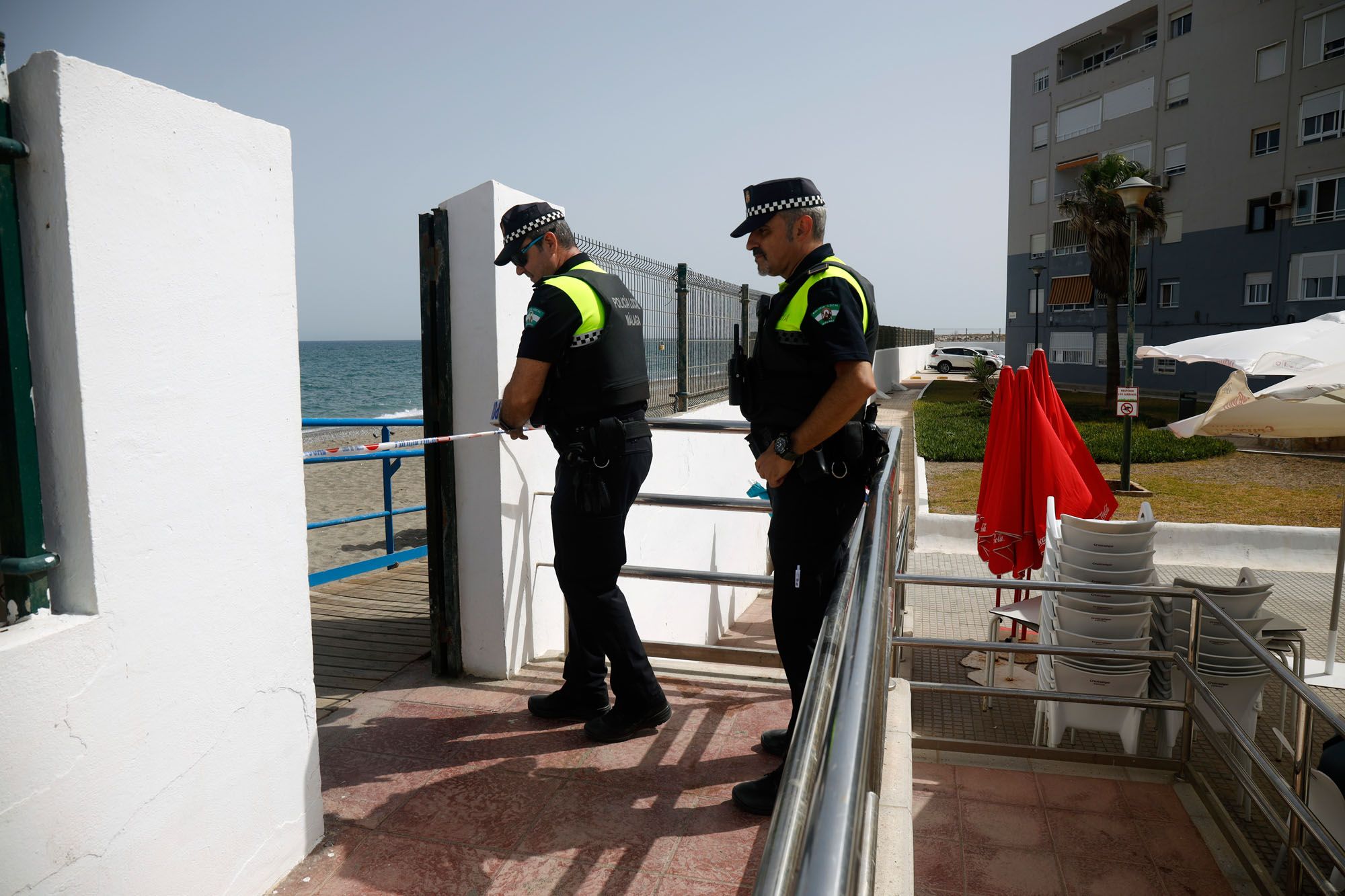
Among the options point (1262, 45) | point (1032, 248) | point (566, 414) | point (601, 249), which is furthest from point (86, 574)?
point (1032, 248)

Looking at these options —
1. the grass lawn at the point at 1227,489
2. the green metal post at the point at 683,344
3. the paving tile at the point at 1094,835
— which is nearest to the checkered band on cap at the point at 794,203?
the paving tile at the point at 1094,835

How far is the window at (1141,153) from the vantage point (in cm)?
3206

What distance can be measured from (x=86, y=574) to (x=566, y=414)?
5.32ft

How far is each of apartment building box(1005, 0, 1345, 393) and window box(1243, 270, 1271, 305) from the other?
0.16 ft

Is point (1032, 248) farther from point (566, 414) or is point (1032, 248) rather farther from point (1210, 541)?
point (566, 414)

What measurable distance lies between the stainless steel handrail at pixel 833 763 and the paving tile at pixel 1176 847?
353 cm

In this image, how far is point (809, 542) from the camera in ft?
9.07

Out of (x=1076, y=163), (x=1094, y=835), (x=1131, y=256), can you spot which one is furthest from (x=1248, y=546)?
(x=1076, y=163)

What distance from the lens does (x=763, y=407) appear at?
9.30 feet

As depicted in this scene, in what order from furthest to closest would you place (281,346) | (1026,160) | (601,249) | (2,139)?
Result: (1026,160) < (601,249) < (281,346) < (2,139)

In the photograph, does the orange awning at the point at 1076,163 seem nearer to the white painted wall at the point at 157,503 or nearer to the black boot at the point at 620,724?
the black boot at the point at 620,724

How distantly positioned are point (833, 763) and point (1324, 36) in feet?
110

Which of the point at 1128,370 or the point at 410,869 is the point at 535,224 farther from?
the point at 1128,370

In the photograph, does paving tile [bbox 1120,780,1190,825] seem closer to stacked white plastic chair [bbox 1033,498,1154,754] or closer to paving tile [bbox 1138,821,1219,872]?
paving tile [bbox 1138,821,1219,872]
